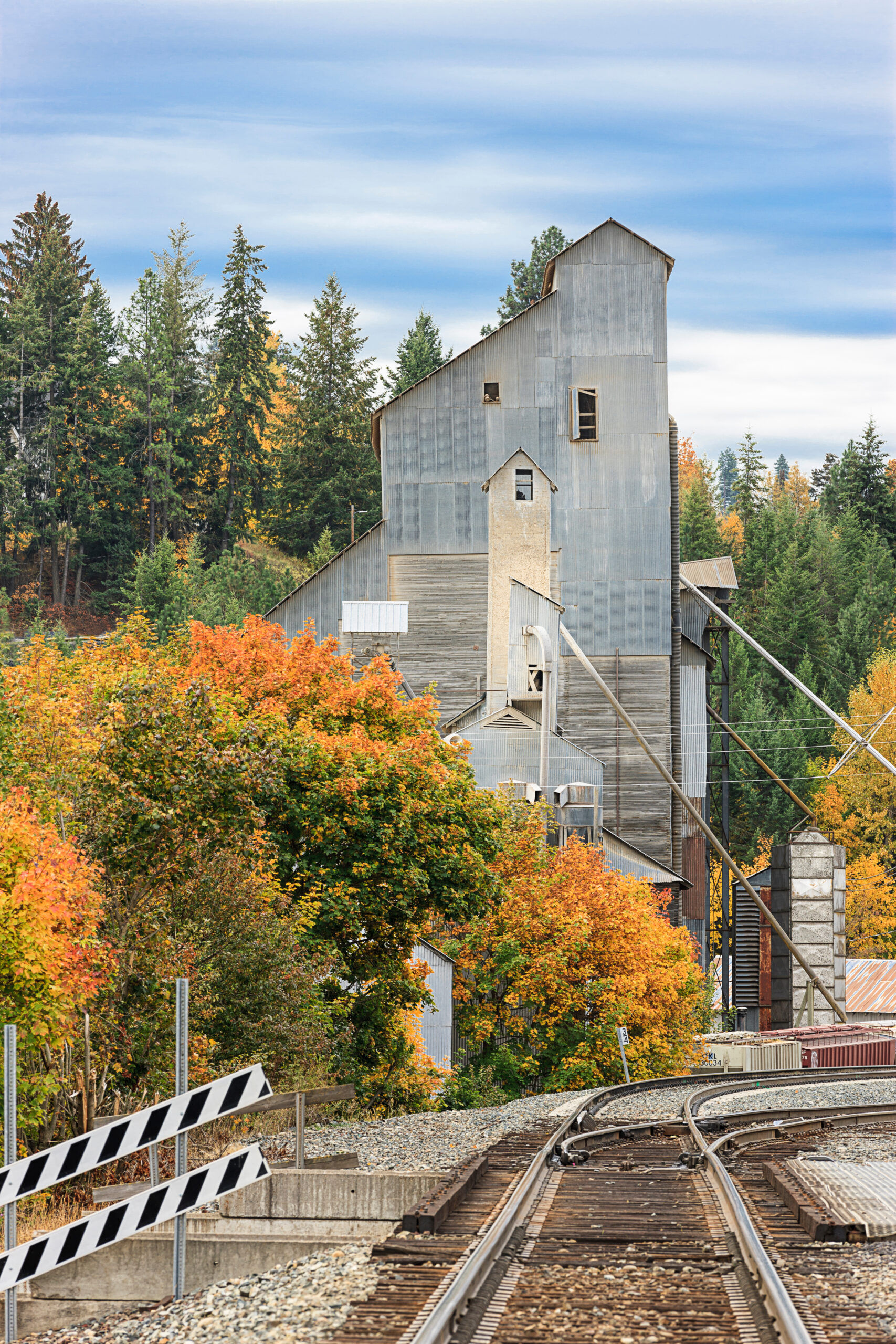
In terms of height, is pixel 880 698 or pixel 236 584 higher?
pixel 236 584

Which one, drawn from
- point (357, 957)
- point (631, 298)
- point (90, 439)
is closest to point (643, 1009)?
point (357, 957)

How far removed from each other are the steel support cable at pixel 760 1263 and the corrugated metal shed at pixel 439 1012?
17073 mm

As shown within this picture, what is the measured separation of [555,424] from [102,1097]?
34.1 metres

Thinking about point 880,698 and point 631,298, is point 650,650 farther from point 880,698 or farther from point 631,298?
point 880,698

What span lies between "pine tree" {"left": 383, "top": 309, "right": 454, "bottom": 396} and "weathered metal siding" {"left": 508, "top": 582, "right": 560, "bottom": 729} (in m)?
58.6

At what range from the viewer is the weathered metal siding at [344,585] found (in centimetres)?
4766

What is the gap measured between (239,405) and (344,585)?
52330mm

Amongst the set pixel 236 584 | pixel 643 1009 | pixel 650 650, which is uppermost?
pixel 236 584

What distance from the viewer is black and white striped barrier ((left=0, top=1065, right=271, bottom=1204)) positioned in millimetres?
9398

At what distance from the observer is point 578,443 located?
46.9 m

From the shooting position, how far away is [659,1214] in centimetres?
1125

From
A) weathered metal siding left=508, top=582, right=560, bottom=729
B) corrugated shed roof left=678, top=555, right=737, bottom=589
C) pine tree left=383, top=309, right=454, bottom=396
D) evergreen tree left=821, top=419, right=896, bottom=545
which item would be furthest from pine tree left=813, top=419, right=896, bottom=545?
weathered metal siding left=508, top=582, right=560, bottom=729

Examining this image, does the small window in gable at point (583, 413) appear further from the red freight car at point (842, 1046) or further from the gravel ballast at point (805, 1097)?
the gravel ballast at point (805, 1097)

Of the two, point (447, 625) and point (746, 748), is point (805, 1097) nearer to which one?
point (447, 625)
